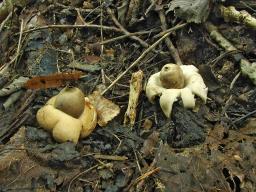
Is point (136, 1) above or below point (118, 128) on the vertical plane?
above

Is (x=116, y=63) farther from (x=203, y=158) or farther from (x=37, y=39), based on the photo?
(x=203, y=158)

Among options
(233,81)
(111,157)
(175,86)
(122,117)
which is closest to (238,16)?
(233,81)

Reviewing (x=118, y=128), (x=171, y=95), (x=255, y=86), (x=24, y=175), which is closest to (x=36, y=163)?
(x=24, y=175)

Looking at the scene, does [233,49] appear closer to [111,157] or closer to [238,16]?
[238,16]

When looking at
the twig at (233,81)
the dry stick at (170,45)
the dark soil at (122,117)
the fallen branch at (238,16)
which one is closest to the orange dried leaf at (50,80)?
the dark soil at (122,117)

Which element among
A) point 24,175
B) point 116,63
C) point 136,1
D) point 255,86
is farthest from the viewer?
point 136,1

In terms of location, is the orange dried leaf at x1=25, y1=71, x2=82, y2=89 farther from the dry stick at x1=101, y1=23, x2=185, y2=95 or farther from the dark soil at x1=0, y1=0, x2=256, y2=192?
the dry stick at x1=101, y1=23, x2=185, y2=95

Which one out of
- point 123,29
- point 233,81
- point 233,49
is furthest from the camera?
point 123,29
